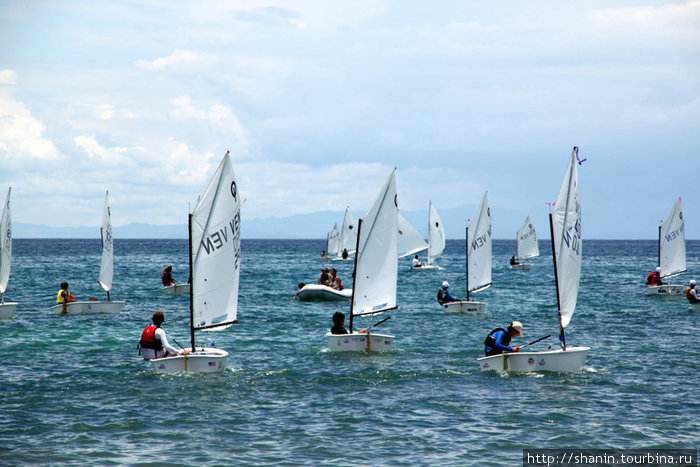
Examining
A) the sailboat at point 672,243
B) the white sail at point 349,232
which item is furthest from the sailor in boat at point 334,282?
the white sail at point 349,232

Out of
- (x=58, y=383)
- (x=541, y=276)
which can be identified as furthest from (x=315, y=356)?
(x=541, y=276)

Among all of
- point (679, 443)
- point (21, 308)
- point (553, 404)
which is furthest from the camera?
point (21, 308)

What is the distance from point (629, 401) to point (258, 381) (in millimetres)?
10748

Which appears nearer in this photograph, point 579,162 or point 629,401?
point 629,401

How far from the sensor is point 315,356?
88.8 ft

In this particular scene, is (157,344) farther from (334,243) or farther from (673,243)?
(334,243)

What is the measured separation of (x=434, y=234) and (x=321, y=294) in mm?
43951

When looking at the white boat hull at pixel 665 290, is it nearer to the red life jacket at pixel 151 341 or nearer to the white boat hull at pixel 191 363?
the white boat hull at pixel 191 363

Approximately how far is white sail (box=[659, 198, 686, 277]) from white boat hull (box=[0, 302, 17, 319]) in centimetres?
4469

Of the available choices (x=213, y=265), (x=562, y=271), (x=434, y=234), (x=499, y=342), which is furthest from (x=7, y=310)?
(x=434, y=234)

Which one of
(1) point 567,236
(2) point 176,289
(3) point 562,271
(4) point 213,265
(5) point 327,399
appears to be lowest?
(5) point 327,399

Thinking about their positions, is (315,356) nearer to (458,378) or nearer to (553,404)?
(458,378)

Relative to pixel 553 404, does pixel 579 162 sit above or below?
above

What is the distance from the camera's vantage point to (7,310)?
3709 centimetres
